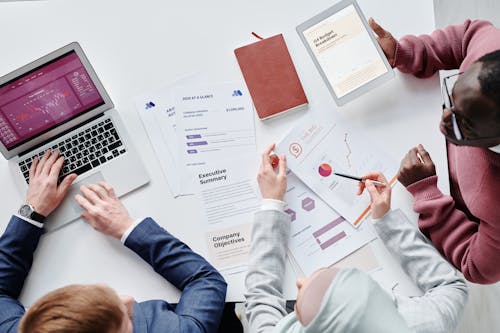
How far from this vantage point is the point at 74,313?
2.82 feet

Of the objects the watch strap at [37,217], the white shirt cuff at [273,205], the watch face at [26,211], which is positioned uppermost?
the watch face at [26,211]

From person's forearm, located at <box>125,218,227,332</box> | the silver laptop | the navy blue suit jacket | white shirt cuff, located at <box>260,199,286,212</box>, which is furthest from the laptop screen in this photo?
white shirt cuff, located at <box>260,199,286,212</box>

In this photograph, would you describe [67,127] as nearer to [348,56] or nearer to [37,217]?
[37,217]

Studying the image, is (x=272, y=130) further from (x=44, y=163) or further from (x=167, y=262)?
(x=44, y=163)

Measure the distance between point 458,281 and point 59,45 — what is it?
109 cm

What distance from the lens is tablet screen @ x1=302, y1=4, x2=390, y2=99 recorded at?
44.7 inches

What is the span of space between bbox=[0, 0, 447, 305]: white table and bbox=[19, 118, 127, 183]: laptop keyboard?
0.16 feet

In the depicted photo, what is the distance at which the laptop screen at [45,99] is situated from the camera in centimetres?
114

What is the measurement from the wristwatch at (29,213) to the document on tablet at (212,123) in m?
0.35

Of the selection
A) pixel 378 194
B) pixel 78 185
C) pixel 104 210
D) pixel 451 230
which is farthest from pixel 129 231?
pixel 451 230

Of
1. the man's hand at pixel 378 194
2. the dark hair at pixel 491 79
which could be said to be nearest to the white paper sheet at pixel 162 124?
the man's hand at pixel 378 194

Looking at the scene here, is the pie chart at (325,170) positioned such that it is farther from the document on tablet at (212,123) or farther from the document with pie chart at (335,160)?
the document on tablet at (212,123)

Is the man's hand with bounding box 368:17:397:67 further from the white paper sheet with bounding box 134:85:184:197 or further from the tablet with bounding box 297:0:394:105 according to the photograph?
the white paper sheet with bounding box 134:85:184:197

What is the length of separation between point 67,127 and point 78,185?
0.14 metres
